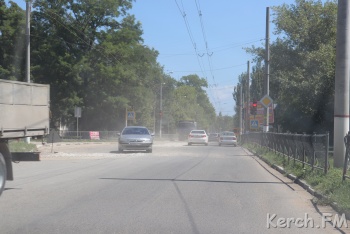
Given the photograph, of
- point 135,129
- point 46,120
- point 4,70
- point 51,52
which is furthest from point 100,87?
point 46,120

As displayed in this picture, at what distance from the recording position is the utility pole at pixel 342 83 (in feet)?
44.4

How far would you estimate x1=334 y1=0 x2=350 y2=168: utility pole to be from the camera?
13.5 m

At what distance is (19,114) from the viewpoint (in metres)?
11.2

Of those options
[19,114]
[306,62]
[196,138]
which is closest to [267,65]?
[306,62]

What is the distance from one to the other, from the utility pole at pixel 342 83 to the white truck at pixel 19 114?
25.7ft

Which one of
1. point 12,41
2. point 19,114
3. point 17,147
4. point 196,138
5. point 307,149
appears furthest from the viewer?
point 12,41

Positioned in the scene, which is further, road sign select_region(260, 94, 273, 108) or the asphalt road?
road sign select_region(260, 94, 273, 108)

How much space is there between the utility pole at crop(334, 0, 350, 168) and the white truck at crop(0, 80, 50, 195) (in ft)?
25.7

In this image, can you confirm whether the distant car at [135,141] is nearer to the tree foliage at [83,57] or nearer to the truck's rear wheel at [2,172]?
the truck's rear wheel at [2,172]

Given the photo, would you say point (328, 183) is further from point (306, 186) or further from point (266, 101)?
point (266, 101)

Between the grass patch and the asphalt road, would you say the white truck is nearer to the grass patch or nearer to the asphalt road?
the asphalt road

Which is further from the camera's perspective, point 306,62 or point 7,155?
point 306,62

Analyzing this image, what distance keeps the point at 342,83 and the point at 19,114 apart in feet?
28.2

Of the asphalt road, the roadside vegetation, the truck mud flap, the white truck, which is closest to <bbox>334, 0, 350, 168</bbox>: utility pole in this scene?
the asphalt road
